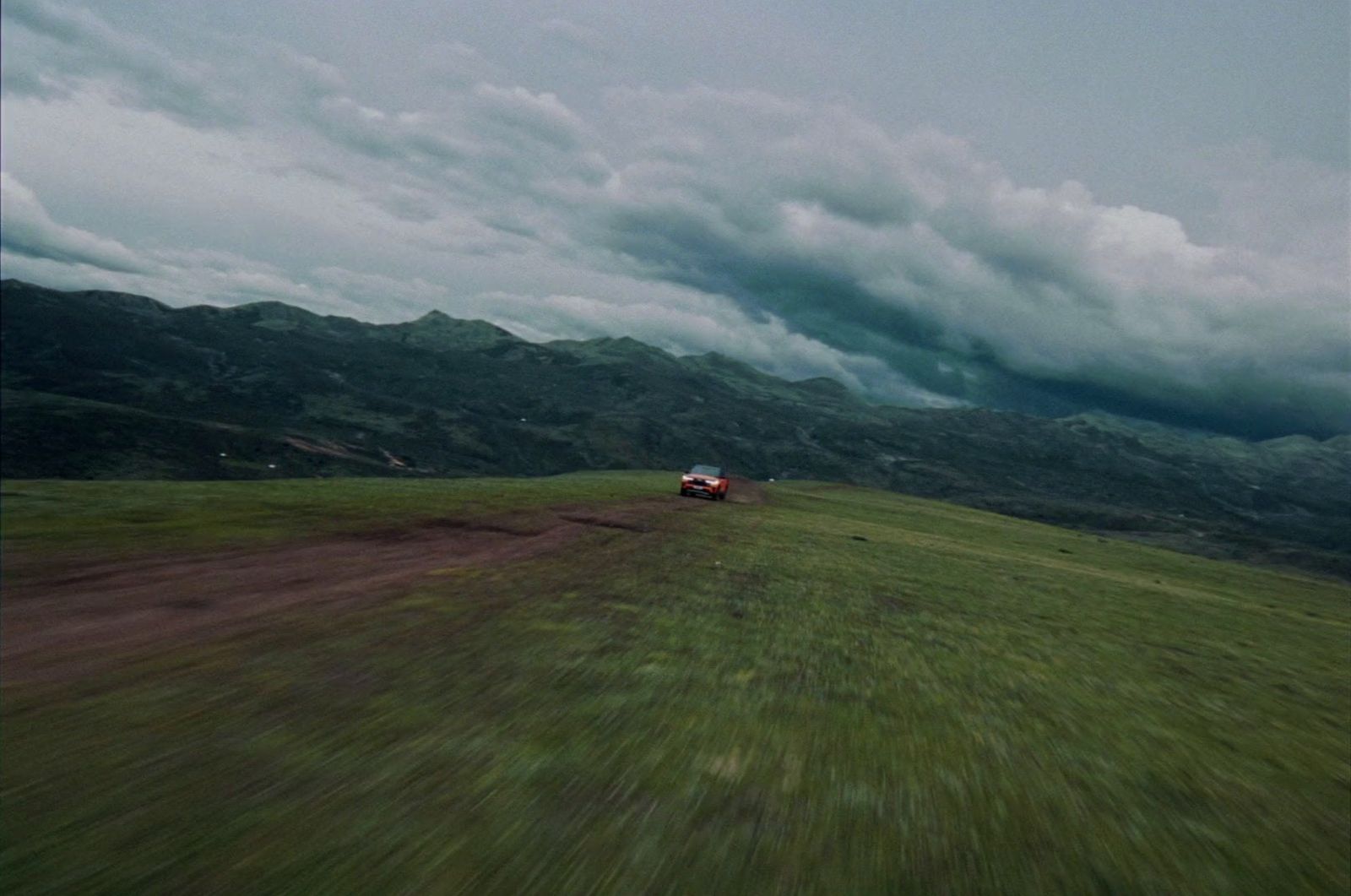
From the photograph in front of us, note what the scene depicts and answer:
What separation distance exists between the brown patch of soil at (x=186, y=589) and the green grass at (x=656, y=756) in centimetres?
66

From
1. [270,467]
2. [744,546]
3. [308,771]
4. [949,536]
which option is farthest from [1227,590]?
[270,467]

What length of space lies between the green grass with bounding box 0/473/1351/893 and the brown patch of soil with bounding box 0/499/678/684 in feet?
2.16

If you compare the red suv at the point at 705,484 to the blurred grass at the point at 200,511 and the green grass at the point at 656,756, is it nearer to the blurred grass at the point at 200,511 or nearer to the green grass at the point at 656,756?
the blurred grass at the point at 200,511

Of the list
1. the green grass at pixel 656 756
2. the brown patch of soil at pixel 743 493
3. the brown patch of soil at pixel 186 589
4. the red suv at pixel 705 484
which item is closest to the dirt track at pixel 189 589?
the brown patch of soil at pixel 186 589

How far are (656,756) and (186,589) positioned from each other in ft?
23.9

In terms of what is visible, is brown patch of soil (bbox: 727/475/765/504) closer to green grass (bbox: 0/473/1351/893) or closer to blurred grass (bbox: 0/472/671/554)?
blurred grass (bbox: 0/472/671/554)

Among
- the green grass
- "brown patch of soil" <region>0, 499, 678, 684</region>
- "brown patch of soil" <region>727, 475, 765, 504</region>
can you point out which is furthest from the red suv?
the green grass

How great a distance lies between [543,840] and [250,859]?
1.48 m

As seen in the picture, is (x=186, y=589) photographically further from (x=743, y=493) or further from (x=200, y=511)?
(x=743, y=493)

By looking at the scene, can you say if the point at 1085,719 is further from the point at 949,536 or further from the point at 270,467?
the point at 270,467

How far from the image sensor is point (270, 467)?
96688mm

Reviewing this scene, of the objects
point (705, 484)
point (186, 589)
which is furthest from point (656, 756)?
point (705, 484)

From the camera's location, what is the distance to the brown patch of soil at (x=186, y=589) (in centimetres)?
752

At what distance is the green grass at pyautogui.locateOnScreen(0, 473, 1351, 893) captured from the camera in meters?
4.31
